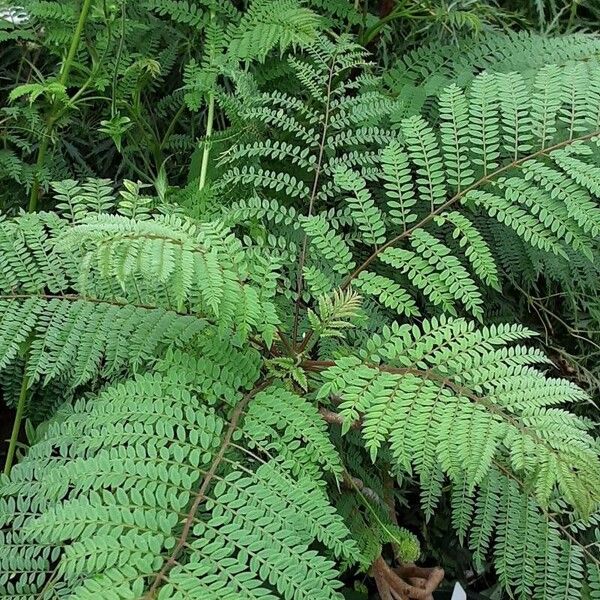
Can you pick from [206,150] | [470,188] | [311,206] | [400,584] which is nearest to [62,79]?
[206,150]

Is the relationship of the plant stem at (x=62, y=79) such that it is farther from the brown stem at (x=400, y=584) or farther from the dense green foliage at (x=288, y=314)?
the brown stem at (x=400, y=584)

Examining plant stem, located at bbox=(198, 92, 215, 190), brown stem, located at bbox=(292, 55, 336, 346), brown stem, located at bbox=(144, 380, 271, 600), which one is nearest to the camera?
brown stem, located at bbox=(144, 380, 271, 600)

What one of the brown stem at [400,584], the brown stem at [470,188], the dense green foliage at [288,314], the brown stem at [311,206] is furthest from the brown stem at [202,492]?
the brown stem at [400,584]

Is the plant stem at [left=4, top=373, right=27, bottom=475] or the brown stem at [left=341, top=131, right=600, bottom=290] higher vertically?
the brown stem at [left=341, top=131, right=600, bottom=290]

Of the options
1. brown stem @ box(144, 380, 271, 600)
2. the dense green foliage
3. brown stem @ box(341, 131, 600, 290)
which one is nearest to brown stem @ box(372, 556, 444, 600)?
the dense green foliage

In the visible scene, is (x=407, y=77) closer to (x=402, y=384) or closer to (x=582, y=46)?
(x=582, y=46)

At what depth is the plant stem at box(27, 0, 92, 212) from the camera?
4.74ft

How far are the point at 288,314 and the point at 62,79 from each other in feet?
2.20

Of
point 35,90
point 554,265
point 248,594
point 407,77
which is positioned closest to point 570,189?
point 554,265

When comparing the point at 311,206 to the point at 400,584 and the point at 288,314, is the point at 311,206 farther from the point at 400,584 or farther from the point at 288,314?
the point at 400,584

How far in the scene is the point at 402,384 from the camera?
1.10 meters

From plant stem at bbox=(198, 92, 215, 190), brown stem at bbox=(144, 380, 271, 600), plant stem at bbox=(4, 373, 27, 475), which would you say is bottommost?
plant stem at bbox=(4, 373, 27, 475)

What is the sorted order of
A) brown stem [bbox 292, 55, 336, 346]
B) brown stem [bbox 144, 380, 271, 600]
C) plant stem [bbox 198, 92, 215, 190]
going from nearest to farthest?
brown stem [bbox 144, 380, 271, 600] → brown stem [bbox 292, 55, 336, 346] → plant stem [bbox 198, 92, 215, 190]

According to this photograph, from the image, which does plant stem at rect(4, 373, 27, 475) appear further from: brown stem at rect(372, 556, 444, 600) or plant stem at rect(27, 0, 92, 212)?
brown stem at rect(372, 556, 444, 600)
